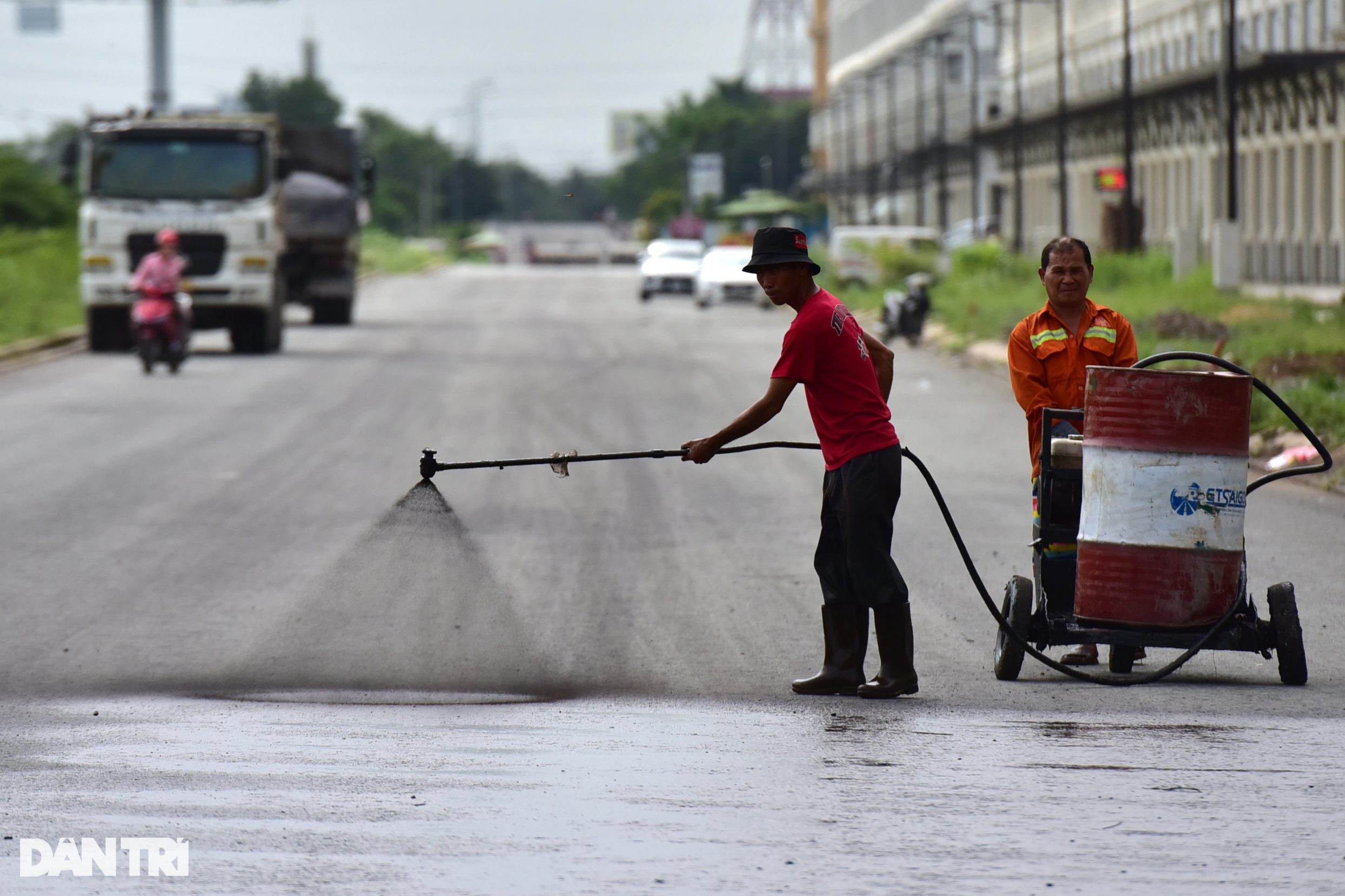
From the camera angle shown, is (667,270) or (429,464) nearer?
(429,464)

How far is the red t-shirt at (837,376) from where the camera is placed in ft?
23.7

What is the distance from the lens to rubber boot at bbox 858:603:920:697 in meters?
7.45

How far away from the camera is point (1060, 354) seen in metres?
7.91

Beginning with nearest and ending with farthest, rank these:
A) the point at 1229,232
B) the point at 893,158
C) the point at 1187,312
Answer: the point at 1187,312 < the point at 1229,232 < the point at 893,158

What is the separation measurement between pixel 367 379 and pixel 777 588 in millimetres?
15173

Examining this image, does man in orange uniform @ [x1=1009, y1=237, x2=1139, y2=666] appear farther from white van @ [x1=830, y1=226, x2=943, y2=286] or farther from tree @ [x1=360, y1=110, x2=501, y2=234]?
tree @ [x1=360, y1=110, x2=501, y2=234]

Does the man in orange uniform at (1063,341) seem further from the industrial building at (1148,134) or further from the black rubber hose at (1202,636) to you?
the industrial building at (1148,134)

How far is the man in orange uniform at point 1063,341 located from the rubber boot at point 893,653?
2.49ft

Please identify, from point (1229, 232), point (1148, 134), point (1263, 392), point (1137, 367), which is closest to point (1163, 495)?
point (1137, 367)

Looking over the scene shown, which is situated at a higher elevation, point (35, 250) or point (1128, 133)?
point (1128, 133)

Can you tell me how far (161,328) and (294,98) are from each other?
334ft

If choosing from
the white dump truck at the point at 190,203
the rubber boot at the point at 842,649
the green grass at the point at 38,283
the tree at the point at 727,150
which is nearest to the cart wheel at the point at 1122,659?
the rubber boot at the point at 842,649

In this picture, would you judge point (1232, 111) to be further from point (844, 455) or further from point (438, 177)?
point (438, 177)

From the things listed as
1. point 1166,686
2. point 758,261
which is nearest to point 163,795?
point 758,261
